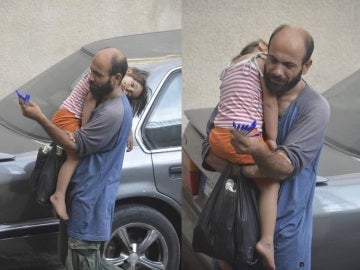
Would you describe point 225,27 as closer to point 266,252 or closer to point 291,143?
point 291,143

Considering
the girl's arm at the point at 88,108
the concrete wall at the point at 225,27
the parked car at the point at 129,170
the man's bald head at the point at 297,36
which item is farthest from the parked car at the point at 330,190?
the man's bald head at the point at 297,36

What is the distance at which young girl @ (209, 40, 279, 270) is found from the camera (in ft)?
6.97

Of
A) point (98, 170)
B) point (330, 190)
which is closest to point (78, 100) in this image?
point (98, 170)

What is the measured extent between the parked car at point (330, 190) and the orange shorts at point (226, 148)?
0.36 m

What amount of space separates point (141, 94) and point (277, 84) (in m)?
1.30

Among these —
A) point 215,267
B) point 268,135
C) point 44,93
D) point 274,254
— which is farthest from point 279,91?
point 44,93

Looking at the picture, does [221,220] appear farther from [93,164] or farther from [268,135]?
[93,164]

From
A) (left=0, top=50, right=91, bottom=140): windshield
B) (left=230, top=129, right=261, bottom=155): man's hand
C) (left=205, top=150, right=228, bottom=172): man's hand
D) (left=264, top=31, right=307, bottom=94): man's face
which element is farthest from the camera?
(left=0, top=50, right=91, bottom=140): windshield

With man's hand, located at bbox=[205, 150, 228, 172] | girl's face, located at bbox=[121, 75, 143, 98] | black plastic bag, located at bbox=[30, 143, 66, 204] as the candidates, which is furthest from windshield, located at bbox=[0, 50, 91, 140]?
man's hand, located at bbox=[205, 150, 228, 172]

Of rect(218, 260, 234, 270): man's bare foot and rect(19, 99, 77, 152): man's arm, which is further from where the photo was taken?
rect(19, 99, 77, 152): man's arm

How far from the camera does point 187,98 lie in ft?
8.74

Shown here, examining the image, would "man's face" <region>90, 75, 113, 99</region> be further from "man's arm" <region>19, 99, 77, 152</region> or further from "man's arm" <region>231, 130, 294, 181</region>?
"man's arm" <region>231, 130, 294, 181</region>

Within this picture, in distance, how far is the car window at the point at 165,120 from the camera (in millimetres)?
3414

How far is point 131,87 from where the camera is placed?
10.2 ft
